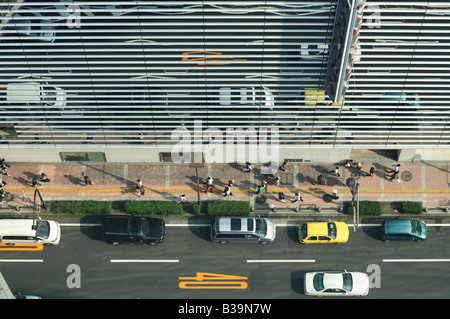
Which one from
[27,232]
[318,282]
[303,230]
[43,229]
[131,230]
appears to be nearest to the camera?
[318,282]

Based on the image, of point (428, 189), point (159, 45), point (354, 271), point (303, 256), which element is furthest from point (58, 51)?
point (428, 189)

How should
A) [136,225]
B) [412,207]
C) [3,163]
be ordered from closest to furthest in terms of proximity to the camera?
[136,225] < [412,207] < [3,163]

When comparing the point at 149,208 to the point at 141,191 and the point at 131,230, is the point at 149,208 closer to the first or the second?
the point at 141,191

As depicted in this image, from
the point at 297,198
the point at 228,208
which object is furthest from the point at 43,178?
the point at 297,198
